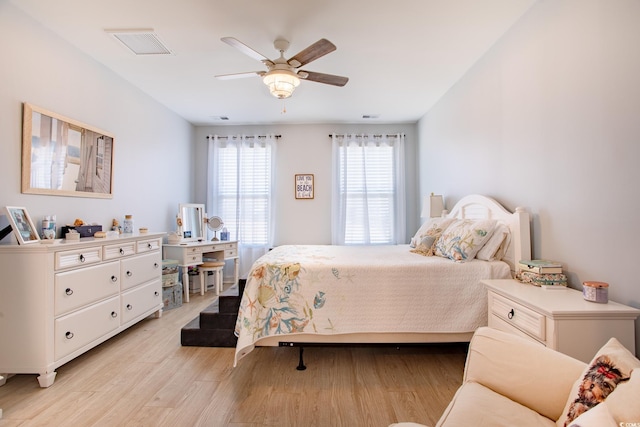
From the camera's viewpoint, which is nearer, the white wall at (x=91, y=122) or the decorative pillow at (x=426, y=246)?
the white wall at (x=91, y=122)

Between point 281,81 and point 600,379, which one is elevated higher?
point 281,81

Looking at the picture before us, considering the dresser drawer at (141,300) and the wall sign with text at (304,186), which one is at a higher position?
the wall sign with text at (304,186)

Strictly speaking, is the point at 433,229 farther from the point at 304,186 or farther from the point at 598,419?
the point at 304,186

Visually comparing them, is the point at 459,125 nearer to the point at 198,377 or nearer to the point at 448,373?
the point at 448,373

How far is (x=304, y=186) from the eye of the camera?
5051 millimetres

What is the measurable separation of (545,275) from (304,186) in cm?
368

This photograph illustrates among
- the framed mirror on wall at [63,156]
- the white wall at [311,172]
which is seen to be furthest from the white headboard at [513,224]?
the framed mirror on wall at [63,156]

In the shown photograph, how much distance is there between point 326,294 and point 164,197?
322 centimetres

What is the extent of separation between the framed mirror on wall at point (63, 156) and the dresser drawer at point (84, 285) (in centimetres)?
78

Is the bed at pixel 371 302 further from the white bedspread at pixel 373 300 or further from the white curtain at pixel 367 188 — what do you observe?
the white curtain at pixel 367 188

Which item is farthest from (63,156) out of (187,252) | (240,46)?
(240,46)

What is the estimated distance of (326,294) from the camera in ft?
7.27

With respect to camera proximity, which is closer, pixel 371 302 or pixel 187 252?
pixel 371 302

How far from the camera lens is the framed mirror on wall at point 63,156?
2.34m
